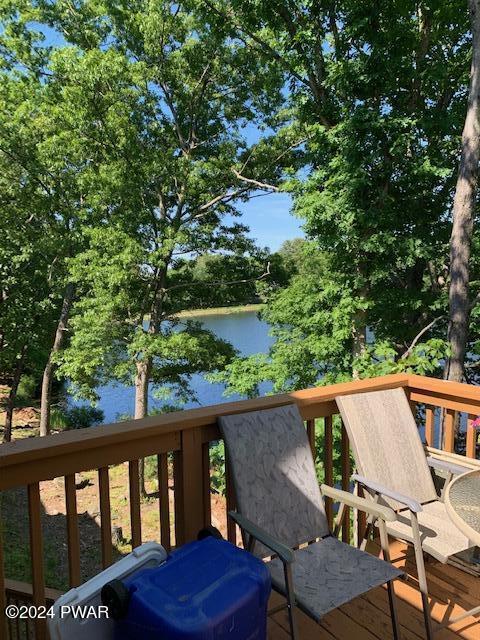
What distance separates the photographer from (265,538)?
62.1 inches

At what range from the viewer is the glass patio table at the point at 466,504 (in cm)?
155

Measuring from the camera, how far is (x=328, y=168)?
7.14 metres

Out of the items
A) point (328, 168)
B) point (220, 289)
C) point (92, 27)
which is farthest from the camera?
point (220, 289)

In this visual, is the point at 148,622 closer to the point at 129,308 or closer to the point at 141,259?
the point at 141,259

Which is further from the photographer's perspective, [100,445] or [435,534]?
[435,534]

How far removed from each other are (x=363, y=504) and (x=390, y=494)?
0.43 ft

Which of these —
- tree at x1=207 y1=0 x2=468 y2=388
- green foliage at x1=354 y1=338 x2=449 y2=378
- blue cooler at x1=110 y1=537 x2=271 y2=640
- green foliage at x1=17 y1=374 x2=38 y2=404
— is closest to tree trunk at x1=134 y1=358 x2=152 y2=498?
tree at x1=207 y1=0 x2=468 y2=388

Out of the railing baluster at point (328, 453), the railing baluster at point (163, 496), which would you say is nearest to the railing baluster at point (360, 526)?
the railing baluster at point (328, 453)

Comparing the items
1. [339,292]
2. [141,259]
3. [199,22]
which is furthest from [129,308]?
[199,22]

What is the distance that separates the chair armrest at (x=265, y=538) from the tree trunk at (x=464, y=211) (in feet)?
16.2

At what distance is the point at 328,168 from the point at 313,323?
258 centimetres

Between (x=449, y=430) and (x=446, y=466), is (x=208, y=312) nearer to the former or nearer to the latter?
(x=449, y=430)

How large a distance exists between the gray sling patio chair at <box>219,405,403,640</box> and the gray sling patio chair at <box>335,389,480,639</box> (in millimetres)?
248

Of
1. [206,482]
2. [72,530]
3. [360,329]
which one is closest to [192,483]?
[206,482]
